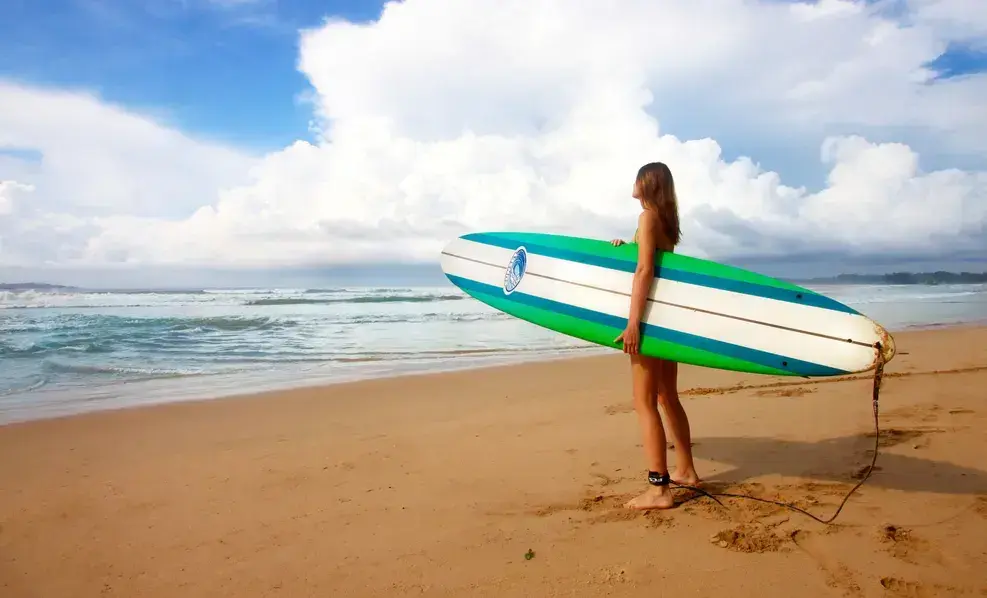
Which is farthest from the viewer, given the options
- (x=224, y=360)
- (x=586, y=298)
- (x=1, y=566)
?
(x=224, y=360)

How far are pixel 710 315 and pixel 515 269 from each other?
148 centimetres

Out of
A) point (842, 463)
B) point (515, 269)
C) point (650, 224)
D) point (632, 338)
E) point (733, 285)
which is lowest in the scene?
point (842, 463)

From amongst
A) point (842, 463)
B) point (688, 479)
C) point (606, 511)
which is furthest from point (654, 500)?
point (842, 463)

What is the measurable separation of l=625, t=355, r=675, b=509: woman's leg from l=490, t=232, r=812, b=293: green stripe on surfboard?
2.06 feet

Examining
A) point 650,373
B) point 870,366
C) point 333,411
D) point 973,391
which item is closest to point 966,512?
point 870,366

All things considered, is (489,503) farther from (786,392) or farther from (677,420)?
(786,392)

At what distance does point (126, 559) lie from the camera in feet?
7.80

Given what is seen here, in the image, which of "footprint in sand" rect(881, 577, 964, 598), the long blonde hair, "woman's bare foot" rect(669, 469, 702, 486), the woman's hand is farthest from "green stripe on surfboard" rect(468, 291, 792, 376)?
"footprint in sand" rect(881, 577, 964, 598)

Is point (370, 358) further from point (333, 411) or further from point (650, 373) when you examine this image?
point (650, 373)

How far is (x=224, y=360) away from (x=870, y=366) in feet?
26.3

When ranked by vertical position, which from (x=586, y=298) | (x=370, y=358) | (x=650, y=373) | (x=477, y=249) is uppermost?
(x=477, y=249)

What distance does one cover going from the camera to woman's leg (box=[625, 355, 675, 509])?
2.61 m

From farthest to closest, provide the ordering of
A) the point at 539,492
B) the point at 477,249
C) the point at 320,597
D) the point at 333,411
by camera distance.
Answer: the point at 333,411, the point at 477,249, the point at 539,492, the point at 320,597

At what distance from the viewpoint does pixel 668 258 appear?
305 cm
